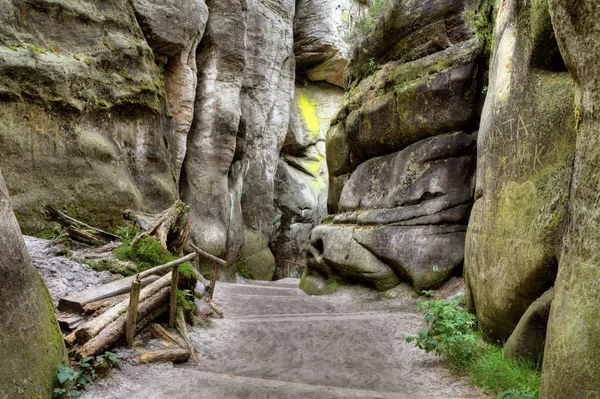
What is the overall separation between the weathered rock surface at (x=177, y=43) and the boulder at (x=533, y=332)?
1190 centimetres

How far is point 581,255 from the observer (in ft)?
9.41

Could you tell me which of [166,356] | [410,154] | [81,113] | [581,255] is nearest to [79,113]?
[81,113]

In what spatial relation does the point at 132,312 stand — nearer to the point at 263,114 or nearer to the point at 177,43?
Answer: the point at 177,43

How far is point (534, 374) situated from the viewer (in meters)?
3.86

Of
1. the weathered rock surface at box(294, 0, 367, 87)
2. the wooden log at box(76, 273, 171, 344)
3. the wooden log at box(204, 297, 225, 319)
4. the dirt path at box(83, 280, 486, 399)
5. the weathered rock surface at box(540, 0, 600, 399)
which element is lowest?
the wooden log at box(204, 297, 225, 319)

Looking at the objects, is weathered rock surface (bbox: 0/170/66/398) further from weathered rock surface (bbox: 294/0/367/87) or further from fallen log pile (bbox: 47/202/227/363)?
weathered rock surface (bbox: 294/0/367/87)

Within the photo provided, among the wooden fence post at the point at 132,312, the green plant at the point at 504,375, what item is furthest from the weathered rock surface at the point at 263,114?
the green plant at the point at 504,375

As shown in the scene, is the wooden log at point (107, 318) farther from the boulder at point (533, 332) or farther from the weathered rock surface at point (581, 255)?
the boulder at point (533, 332)

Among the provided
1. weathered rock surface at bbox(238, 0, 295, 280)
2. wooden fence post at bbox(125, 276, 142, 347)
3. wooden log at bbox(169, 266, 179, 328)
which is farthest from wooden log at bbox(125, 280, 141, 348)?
weathered rock surface at bbox(238, 0, 295, 280)

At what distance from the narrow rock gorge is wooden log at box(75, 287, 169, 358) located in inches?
16.5

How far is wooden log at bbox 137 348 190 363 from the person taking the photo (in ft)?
14.2

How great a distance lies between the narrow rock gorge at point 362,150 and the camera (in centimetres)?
311

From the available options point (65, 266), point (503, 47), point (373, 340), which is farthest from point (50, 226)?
point (503, 47)

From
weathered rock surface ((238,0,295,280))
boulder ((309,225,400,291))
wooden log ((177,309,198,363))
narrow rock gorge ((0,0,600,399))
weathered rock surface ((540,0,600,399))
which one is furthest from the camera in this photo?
weathered rock surface ((238,0,295,280))
